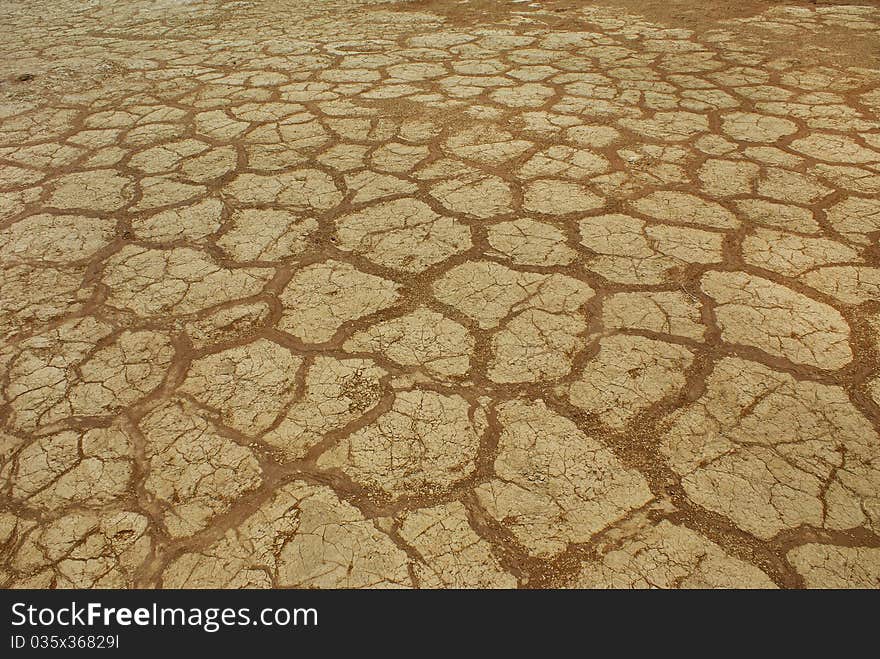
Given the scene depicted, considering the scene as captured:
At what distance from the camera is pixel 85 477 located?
139 centimetres

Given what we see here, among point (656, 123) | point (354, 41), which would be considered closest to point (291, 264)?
point (656, 123)

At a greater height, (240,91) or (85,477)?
(240,91)

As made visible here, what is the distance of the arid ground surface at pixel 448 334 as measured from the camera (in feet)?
4.11

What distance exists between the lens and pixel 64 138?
3.06 meters

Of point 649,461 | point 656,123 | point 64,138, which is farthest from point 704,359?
point 64,138

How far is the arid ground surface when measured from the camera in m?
1.25

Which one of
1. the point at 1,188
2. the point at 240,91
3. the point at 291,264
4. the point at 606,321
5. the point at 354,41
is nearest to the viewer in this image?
the point at 606,321

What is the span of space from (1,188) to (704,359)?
2893 mm

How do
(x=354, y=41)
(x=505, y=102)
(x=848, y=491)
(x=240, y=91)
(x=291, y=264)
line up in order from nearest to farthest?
(x=848, y=491)
(x=291, y=264)
(x=505, y=102)
(x=240, y=91)
(x=354, y=41)

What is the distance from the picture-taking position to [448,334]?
1756mm

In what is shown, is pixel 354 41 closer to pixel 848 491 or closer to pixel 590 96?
pixel 590 96

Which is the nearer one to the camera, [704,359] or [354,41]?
[704,359]

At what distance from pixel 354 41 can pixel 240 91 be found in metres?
1.24

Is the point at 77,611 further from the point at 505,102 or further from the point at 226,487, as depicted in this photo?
the point at 505,102
